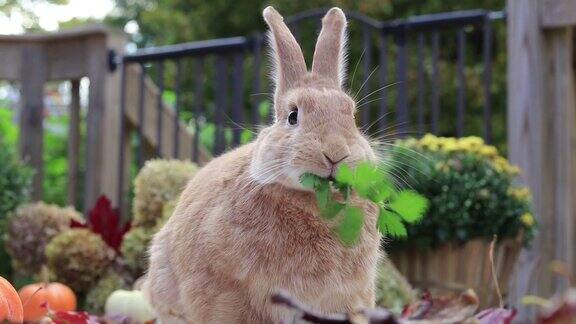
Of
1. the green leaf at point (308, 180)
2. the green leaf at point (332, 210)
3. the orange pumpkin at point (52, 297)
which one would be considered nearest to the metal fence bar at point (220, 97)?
the orange pumpkin at point (52, 297)

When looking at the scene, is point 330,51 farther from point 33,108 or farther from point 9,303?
point 33,108

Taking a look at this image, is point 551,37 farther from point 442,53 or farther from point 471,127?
point 442,53

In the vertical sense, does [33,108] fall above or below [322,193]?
above

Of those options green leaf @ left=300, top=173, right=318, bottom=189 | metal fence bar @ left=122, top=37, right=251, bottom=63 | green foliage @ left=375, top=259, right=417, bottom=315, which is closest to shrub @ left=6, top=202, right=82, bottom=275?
metal fence bar @ left=122, top=37, right=251, bottom=63

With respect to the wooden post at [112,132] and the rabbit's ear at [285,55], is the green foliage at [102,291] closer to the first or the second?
the wooden post at [112,132]

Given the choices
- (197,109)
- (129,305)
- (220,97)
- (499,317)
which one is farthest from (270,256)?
(220,97)

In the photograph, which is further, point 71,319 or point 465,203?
point 465,203
